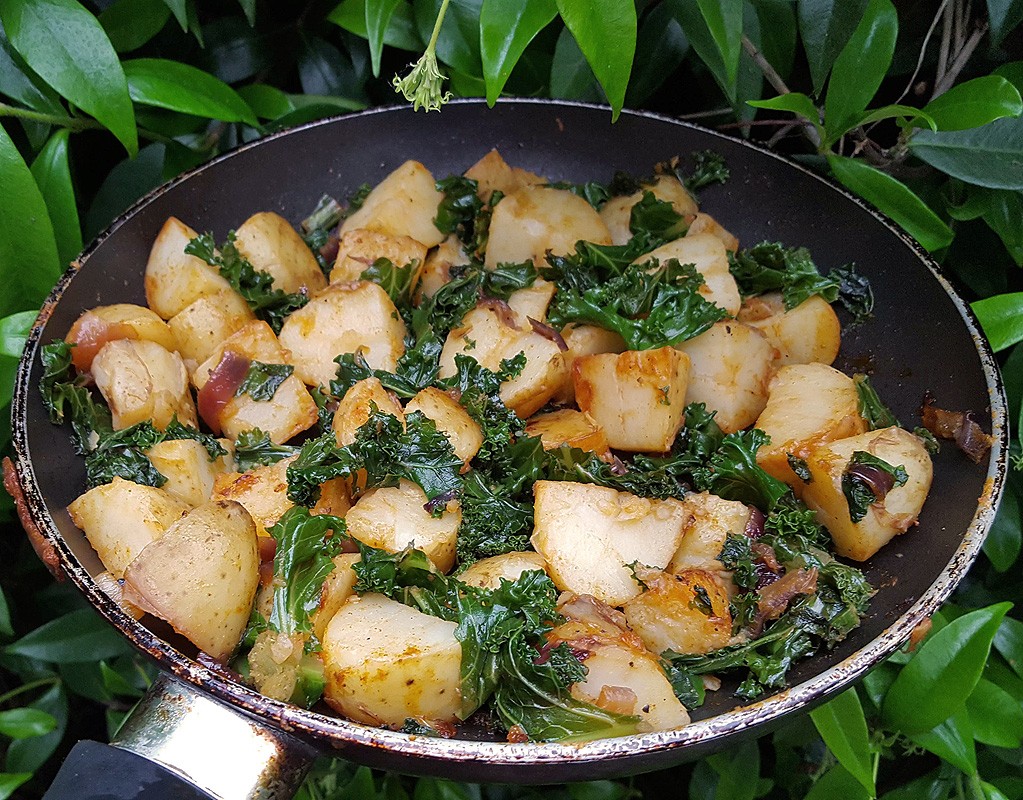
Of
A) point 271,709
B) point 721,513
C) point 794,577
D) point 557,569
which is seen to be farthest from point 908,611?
point 271,709

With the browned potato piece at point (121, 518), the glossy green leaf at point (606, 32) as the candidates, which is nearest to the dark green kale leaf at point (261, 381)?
the browned potato piece at point (121, 518)

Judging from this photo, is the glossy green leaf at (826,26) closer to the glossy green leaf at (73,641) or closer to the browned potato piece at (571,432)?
the browned potato piece at (571,432)

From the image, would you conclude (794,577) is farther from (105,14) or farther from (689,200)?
(105,14)

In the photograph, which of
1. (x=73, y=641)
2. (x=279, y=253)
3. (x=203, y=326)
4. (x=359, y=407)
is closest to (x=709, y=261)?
(x=359, y=407)

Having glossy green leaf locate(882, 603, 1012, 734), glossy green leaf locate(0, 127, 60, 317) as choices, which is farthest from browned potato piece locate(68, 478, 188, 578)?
glossy green leaf locate(882, 603, 1012, 734)

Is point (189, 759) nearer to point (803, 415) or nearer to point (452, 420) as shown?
point (452, 420)

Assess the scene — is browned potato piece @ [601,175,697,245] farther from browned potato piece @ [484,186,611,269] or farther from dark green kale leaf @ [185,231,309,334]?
dark green kale leaf @ [185,231,309,334]
